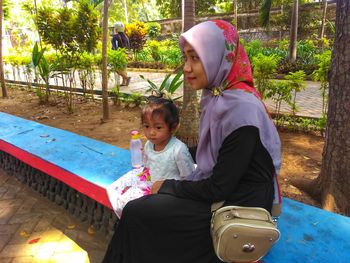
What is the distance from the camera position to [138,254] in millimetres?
1680

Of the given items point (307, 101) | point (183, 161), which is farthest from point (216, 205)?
point (307, 101)

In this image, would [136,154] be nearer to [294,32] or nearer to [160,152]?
[160,152]

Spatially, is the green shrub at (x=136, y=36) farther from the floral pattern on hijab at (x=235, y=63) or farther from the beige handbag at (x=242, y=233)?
the beige handbag at (x=242, y=233)

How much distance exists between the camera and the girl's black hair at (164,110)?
6.18 feet

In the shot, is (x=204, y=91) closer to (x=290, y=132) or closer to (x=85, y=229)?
(x=85, y=229)

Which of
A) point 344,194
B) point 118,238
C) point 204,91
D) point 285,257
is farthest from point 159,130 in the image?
point 344,194

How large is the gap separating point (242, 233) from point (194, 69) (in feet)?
2.55

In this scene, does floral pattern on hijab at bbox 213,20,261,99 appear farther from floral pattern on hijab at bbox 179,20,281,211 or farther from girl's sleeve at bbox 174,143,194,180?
girl's sleeve at bbox 174,143,194,180

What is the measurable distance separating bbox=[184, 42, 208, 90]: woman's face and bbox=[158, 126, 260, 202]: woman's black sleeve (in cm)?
33

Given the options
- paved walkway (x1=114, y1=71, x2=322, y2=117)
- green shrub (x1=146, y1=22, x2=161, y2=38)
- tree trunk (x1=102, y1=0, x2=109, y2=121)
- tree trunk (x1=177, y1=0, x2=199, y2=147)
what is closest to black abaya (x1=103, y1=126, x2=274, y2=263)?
tree trunk (x1=177, y1=0, x2=199, y2=147)

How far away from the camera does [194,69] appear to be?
4.95ft

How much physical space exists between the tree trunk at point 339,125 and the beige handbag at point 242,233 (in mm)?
1318

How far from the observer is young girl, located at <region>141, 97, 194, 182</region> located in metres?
1.90

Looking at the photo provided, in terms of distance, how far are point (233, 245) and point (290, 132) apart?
3.59m
